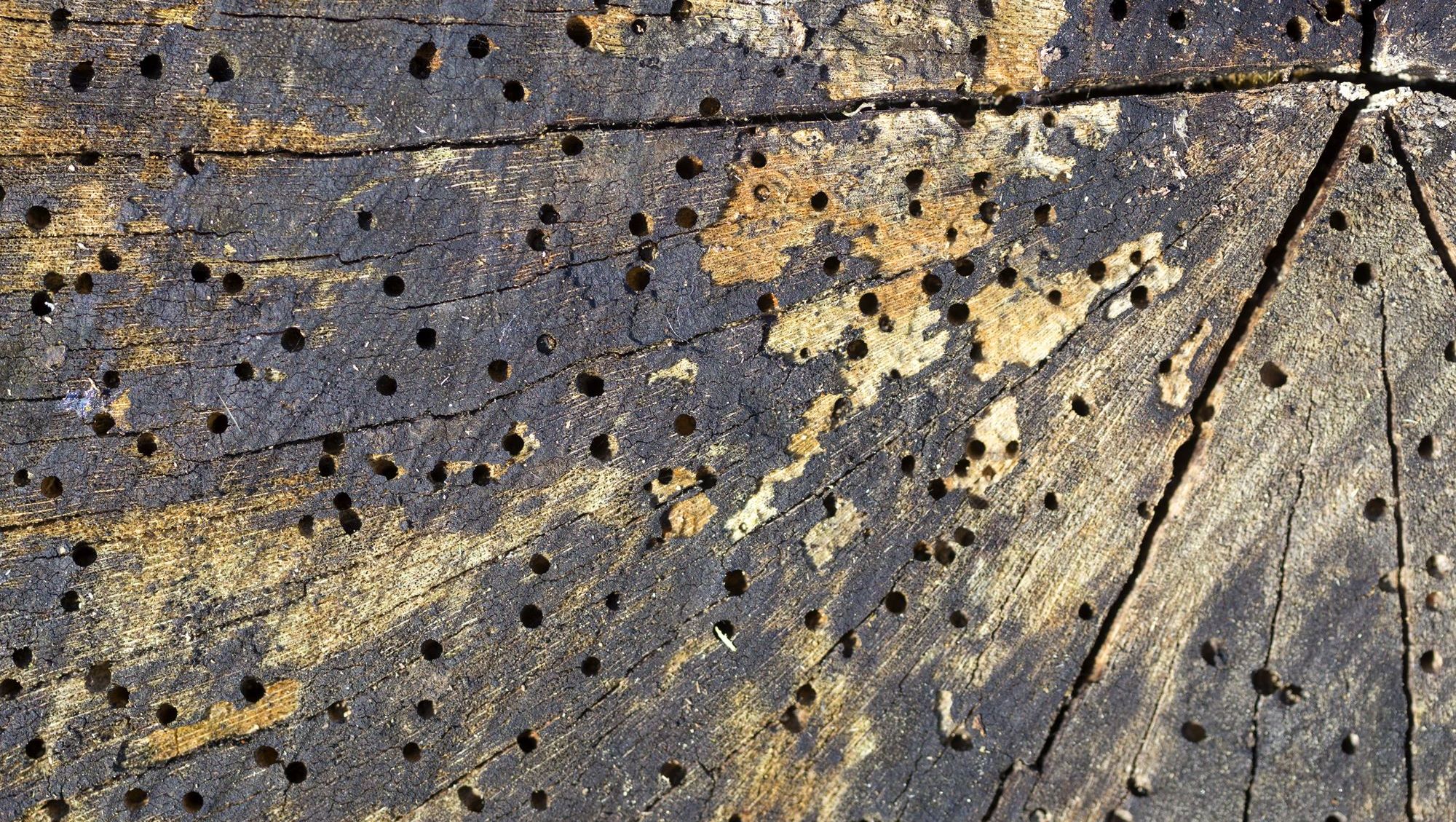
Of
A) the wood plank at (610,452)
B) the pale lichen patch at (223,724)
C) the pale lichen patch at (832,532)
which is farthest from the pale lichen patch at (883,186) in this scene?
the pale lichen patch at (223,724)

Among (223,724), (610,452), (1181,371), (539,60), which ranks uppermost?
(539,60)

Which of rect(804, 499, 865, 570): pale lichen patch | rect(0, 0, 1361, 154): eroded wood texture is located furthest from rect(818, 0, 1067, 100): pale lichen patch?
rect(804, 499, 865, 570): pale lichen patch

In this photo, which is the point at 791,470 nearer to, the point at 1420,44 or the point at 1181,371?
the point at 1181,371

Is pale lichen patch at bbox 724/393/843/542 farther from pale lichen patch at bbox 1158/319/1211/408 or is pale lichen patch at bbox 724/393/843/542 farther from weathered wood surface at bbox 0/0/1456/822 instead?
pale lichen patch at bbox 1158/319/1211/408

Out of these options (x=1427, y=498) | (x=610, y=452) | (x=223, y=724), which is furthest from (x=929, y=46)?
(x=223, y=724)

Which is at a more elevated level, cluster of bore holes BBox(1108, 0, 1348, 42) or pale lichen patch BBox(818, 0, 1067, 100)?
cluster of bore holes BBox(1108, 0, 1348, 42)

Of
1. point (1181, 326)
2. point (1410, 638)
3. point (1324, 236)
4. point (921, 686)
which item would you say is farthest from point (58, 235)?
point (1410, 638)

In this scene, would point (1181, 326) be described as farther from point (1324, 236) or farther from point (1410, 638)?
point (1410, 638)

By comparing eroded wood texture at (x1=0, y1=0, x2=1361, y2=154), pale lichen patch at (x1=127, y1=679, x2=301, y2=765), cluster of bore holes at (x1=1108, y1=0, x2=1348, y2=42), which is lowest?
pale lichen patch at (x1=127, y1=679, x2=301, y2=765)
